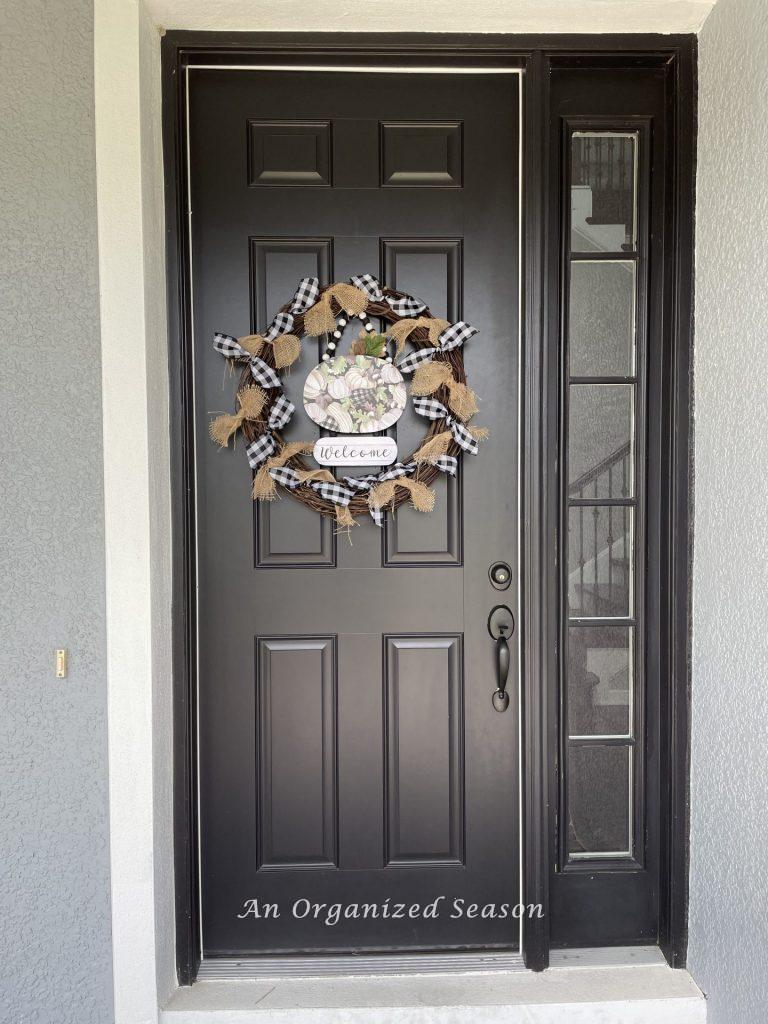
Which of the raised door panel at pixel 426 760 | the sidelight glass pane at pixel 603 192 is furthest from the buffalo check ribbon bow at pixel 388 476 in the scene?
the sidelight glass pane at pixel 603 192

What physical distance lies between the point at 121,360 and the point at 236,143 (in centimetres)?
69

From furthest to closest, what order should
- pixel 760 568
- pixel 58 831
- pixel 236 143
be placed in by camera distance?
pixel 236 143
pixel 58 831
pixel 760 568

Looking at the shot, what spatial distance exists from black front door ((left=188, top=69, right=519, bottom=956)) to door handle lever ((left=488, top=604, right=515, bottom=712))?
0.03 meters

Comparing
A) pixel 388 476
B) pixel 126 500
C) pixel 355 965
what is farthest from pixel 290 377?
pixel 355 965

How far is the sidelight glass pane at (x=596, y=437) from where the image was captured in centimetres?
202

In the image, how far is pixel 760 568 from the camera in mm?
1651

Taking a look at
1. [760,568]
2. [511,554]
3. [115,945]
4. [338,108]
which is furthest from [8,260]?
[760,568]

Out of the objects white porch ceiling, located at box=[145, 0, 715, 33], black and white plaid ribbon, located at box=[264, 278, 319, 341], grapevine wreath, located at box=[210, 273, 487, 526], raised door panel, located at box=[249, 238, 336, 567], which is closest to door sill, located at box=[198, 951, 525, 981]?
raised door panel, located at box=[249, 238, 336, 567]

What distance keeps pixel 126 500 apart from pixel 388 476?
25.9 inches

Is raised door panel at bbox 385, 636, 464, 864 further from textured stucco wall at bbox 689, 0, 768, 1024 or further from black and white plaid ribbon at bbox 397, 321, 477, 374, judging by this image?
black and white plaid ribbon at bbox 397, 321, 477, 374

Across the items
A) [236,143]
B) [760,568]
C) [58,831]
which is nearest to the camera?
A: [760,568]

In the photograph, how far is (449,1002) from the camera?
6.22ft

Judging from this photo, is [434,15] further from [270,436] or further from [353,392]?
[270,436]

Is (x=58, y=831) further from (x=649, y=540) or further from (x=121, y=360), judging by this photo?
(x=649, y=540)
